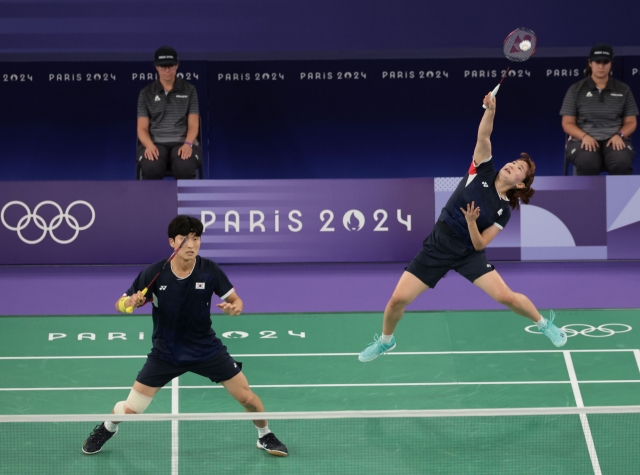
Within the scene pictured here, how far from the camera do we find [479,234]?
6473 millimetres

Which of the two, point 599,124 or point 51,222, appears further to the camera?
point 599,124

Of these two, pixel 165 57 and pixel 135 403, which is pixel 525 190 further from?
pixel 165 57

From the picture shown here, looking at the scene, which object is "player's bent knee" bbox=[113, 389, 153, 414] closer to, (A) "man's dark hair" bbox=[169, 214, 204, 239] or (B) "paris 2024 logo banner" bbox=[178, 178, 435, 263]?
(A) "man's dark hair" bbox=[169, 214, 204, 239]

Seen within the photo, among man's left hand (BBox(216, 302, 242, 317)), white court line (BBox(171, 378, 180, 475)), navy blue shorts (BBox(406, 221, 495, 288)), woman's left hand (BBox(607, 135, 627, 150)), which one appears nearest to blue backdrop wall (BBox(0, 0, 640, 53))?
woman's left hand (BBox(607, 135, 627, 150))

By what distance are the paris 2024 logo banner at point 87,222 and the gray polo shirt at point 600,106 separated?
13.6 feet

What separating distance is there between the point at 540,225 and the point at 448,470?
190 inches

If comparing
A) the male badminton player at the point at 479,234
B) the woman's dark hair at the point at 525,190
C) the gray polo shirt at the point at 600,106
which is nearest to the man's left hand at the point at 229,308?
the male badminton player at the point at 479,234

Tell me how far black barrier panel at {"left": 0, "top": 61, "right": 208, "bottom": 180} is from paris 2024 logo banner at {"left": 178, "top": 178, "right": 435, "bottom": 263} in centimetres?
277

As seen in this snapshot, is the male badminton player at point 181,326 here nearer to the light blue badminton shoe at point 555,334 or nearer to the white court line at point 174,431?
the white court line at point 174,431

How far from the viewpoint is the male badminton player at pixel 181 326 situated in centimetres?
539

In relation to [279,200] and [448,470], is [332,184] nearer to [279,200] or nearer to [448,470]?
[279,200]

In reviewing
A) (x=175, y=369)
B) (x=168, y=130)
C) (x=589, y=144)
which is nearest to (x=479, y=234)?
(x=175, y=369)

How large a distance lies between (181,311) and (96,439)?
872mm

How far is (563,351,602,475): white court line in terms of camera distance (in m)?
5.41
